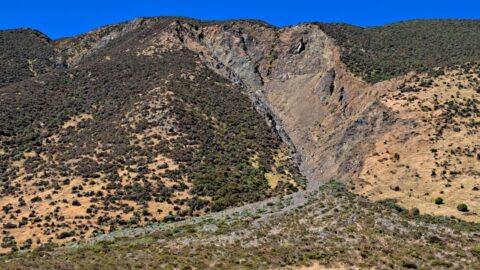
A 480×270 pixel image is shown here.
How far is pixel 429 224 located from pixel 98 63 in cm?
7663

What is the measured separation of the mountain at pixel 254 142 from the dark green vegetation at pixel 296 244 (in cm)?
23

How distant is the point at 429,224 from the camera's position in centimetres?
4278

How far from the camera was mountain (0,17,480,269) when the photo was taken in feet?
142

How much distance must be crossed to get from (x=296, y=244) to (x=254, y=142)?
1544 inches

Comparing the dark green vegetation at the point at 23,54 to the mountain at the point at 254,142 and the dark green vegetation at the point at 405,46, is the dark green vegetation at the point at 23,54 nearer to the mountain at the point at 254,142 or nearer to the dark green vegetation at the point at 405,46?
the mountain at the point at 254,142

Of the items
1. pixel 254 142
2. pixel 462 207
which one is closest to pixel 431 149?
pixel 462 207

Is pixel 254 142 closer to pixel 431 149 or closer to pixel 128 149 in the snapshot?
pixel 128 149

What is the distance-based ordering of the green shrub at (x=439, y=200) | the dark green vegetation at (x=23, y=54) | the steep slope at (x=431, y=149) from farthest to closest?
1. the dark green vegetation at (x=23, y=54)
2. the steep slope at (x=431, y=149)
3. the green shrub at (x=439, y=200)

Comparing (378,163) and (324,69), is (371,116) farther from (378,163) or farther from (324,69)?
(324,69)

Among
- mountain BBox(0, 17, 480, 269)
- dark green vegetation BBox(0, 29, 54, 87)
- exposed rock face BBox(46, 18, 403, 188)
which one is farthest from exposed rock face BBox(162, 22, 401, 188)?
dark green vegetation BBox(0, 29, 54, 87)

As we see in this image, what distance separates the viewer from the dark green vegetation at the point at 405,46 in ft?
300

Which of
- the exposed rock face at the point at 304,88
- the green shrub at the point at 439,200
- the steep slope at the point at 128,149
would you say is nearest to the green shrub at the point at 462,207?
the green shrub at the point at 439,200

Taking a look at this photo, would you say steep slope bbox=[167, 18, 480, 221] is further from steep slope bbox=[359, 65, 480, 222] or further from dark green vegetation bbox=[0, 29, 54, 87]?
dark green vegetation bbox=[0, 29, 54, 87]

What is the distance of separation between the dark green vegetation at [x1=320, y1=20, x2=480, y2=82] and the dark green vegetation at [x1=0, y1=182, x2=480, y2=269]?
4669cm
